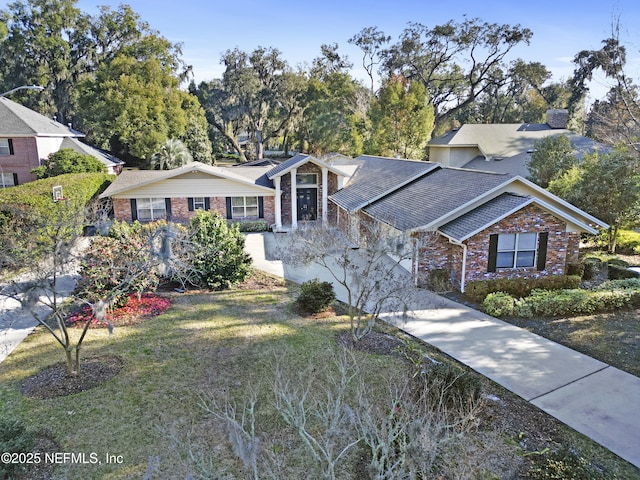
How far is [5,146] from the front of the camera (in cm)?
3033

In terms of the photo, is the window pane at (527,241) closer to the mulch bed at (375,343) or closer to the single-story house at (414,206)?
the single-story house at (414,206)

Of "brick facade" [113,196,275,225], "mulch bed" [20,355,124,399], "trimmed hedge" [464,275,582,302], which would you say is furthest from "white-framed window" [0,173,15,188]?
"trimmed hedge" [464,275,582,302]

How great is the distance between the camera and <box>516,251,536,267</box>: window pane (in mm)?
15469

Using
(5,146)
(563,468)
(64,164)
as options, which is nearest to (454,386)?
(563,468)

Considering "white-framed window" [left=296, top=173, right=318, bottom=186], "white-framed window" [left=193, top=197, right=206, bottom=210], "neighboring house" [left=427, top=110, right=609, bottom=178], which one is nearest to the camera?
"white-framed window" [left=193, top=197, right=206, bottom=210]

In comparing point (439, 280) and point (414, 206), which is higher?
point (414, 206)

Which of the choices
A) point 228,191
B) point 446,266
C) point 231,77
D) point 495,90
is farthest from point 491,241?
point 495,90

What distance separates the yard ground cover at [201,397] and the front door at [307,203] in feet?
43.0

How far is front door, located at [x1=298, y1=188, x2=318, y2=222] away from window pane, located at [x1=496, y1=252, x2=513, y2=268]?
1276 cm

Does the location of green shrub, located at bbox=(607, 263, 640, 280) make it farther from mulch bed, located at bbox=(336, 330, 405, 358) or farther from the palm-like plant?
the palm-like plant

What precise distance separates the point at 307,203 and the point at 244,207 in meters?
3.59

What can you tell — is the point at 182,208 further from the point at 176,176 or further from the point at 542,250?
the point at 542,250

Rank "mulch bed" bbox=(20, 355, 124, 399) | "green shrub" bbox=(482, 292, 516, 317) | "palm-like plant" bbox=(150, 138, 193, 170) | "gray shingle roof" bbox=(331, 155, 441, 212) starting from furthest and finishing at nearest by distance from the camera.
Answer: "palm-like plant" bbox=(150, 138, 193, 170)
"gray shingle roof" bbox=(331, 155, 441, 212)
"green shrub" bbox=(482, 292, 516, 317)
"mulch bed" bbox=(20, 355, 124, 399)

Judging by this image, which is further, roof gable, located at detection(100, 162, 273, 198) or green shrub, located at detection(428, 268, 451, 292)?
roof gable, located at detection(100, 162, 273, 198)
